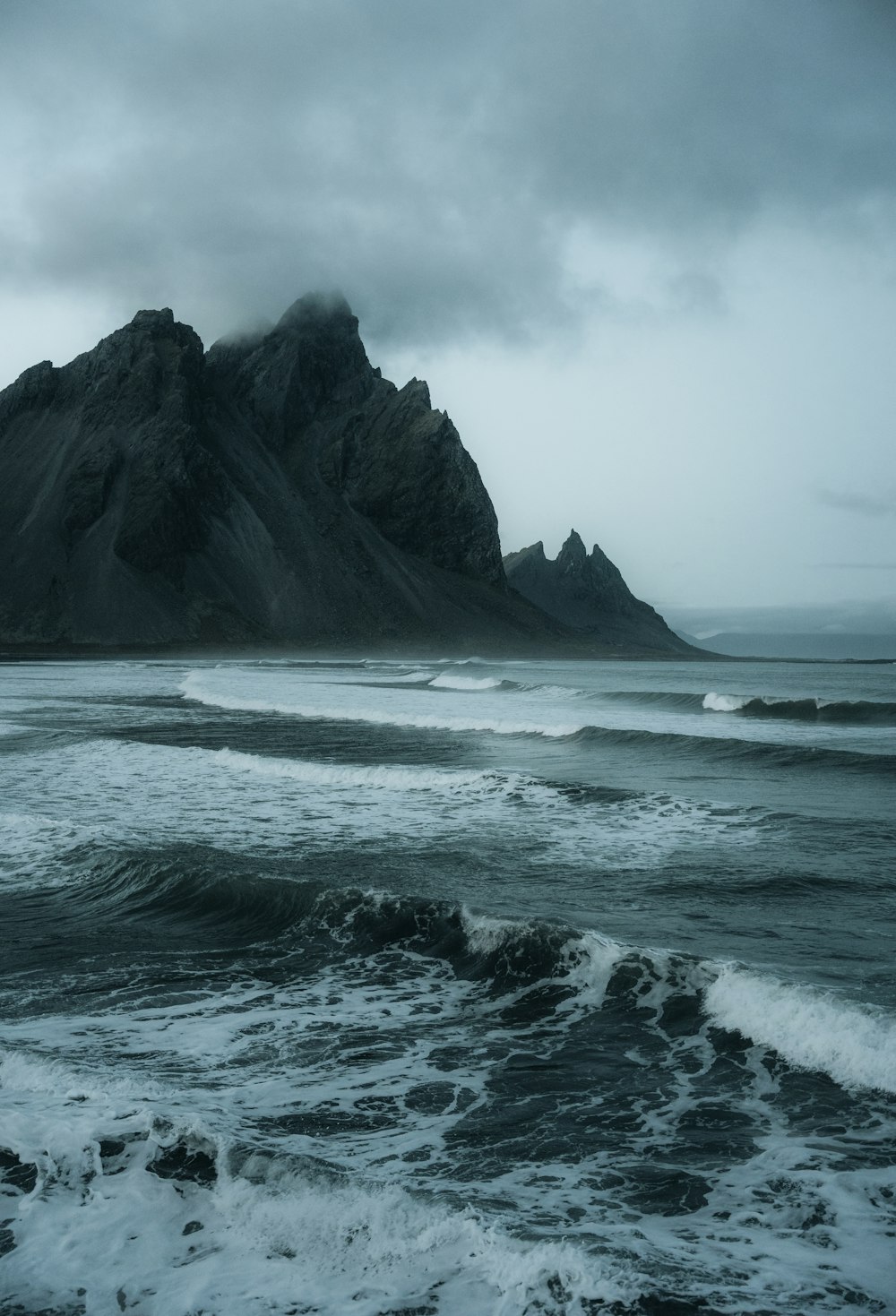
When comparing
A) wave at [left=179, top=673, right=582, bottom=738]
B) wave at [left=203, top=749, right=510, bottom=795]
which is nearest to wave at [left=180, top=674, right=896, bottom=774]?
wave at [left=179, top=673, right=582, bottom=738]

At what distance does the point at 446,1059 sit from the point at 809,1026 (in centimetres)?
267

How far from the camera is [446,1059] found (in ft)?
21.7

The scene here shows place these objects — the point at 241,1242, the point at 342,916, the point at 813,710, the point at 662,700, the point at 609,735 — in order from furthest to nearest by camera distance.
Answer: the point at 662,700 < the point at 813,710 < the point at 609,735 < the point at 342,916 < the point at 241,1242

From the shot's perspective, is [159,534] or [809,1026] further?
[159,534]

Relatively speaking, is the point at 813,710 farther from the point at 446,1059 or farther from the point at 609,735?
the point at 446,1059

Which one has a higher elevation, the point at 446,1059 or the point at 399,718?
the point at 399,718

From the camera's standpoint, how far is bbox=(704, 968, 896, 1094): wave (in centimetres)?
619

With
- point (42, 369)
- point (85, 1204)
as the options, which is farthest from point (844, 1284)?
point (42, 369)

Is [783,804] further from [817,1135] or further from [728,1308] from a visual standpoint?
[728,1308]

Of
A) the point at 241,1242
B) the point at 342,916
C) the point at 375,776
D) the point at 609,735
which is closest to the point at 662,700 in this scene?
the point at 609,735

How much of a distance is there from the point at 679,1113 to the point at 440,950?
3579mm

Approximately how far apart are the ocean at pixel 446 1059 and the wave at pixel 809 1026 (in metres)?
0.02

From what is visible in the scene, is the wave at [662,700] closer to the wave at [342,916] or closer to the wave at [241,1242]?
the wave at [342,916]

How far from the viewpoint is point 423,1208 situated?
457cm
